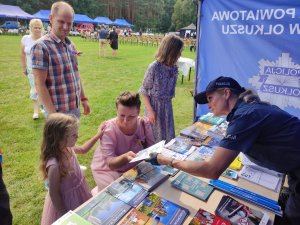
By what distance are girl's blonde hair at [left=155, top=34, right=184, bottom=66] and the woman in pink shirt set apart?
0.87 metres

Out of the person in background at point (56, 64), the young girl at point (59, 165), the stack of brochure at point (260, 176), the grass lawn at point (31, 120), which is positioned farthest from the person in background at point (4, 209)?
the stack of brochure at point (260, 176)

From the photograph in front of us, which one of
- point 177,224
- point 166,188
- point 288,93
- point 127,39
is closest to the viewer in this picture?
point 177,224

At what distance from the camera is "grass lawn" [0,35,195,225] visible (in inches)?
111

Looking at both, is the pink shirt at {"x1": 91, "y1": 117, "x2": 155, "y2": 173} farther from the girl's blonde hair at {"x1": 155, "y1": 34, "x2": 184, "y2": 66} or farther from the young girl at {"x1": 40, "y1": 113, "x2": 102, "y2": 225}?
the girl's blonde hair at {"x1": 155, "y1": 34, "x2": 184, "y2": 66}

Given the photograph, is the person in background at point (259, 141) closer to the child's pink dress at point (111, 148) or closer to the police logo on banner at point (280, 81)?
the child's pink dress at point (111, 148)

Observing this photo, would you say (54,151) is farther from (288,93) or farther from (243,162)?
(288,93)

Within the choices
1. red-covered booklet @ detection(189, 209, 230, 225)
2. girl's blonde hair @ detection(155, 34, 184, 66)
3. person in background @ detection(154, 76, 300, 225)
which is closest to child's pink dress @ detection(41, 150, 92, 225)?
person in background @ detection(154, 76, 300, 225)

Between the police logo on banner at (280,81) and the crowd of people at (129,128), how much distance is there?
113 cm

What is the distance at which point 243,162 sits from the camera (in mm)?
2031

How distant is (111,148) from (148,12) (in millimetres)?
62734

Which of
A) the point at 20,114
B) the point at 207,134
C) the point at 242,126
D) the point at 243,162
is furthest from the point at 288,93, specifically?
the point at 20,114

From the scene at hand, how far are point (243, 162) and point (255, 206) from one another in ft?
1.71

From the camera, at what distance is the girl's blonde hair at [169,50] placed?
2723 millimetres

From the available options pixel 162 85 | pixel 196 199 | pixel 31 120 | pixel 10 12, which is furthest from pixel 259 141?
pixel 10 12
